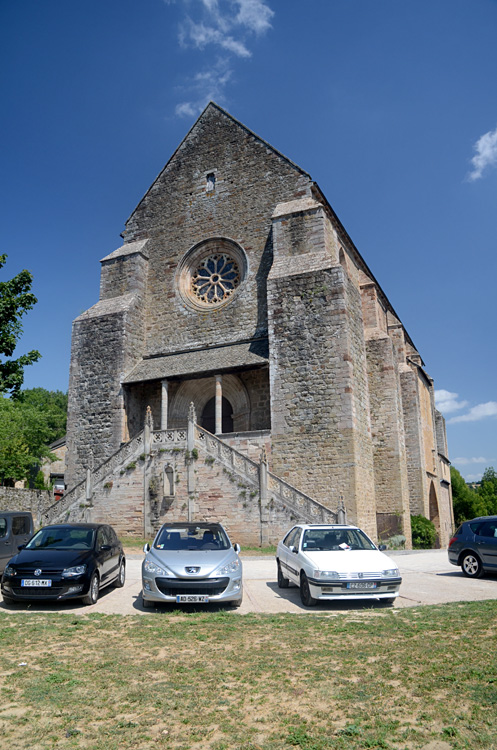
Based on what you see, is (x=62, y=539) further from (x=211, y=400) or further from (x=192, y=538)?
(x=211, y=400)

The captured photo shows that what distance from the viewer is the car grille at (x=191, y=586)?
7.72 meters

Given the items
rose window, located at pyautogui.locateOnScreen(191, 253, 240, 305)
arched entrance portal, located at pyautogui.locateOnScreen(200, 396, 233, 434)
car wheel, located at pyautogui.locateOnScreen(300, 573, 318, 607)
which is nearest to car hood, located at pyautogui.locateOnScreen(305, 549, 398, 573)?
car wheel, located at pyautogui.locateOnScreen(300, 573, 318, 607)

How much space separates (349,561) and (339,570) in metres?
0.30

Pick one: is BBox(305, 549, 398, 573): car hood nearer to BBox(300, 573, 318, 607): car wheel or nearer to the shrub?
BBox(300, 573, 318, 607): car wheel

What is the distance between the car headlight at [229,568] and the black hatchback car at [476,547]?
5.21 m

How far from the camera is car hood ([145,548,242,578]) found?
7.80m

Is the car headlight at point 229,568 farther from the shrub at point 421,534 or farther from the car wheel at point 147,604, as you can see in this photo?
the shrub at point 421,534

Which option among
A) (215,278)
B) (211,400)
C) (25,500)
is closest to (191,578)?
(211,400)

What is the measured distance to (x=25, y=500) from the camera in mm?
23125

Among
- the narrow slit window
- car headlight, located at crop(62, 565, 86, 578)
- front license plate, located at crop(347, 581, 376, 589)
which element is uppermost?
the narrow slit window

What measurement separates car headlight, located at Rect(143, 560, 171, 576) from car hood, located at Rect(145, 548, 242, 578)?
0.20 ft

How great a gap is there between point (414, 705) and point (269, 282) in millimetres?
17533

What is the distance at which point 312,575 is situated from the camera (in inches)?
312

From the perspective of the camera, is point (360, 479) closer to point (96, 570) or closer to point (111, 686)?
point (96, 570)
